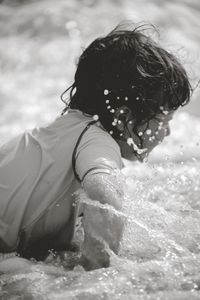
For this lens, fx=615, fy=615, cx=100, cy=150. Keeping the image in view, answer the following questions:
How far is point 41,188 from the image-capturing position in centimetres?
197

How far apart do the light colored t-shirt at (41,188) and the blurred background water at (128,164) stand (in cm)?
12

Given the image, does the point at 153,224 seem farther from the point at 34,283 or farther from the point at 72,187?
the point at 34,283

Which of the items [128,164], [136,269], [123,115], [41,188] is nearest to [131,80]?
[123,115]

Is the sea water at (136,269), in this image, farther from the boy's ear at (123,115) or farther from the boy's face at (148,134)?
the boy's ear at (123,115)

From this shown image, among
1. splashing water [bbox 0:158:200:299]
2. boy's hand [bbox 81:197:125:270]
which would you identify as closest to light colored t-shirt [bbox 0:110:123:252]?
splashing water [bbox 0:158:200:299]

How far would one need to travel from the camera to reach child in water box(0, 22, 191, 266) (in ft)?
5.90

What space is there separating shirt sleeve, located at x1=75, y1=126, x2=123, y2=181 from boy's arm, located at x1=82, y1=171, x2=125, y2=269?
0.03 meters

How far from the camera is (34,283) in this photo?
161 centimetres

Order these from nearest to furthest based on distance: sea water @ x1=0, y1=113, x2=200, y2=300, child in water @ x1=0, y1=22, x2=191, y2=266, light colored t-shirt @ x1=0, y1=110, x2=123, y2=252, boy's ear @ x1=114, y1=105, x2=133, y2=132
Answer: sea water @ x1=0, y1=113, x2=200, y2=300 → child in water @ x1=0, y1=22, x2=191, y2=266 → light colored t-shirt @ x1=0, y1=110, x2=123, y2=252 → boy's ear @ x1=114, y1=105, x2=133, y2=132

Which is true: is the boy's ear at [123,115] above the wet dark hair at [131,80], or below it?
below

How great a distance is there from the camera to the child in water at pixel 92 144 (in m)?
1.80

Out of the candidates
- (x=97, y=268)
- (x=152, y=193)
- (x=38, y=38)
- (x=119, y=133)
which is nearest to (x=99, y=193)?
(x=97, y=268)

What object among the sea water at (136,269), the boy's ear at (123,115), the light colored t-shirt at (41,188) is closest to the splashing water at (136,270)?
the sea water at (136,269)

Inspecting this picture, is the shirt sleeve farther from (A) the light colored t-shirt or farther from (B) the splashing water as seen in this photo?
(B) the splashing water
